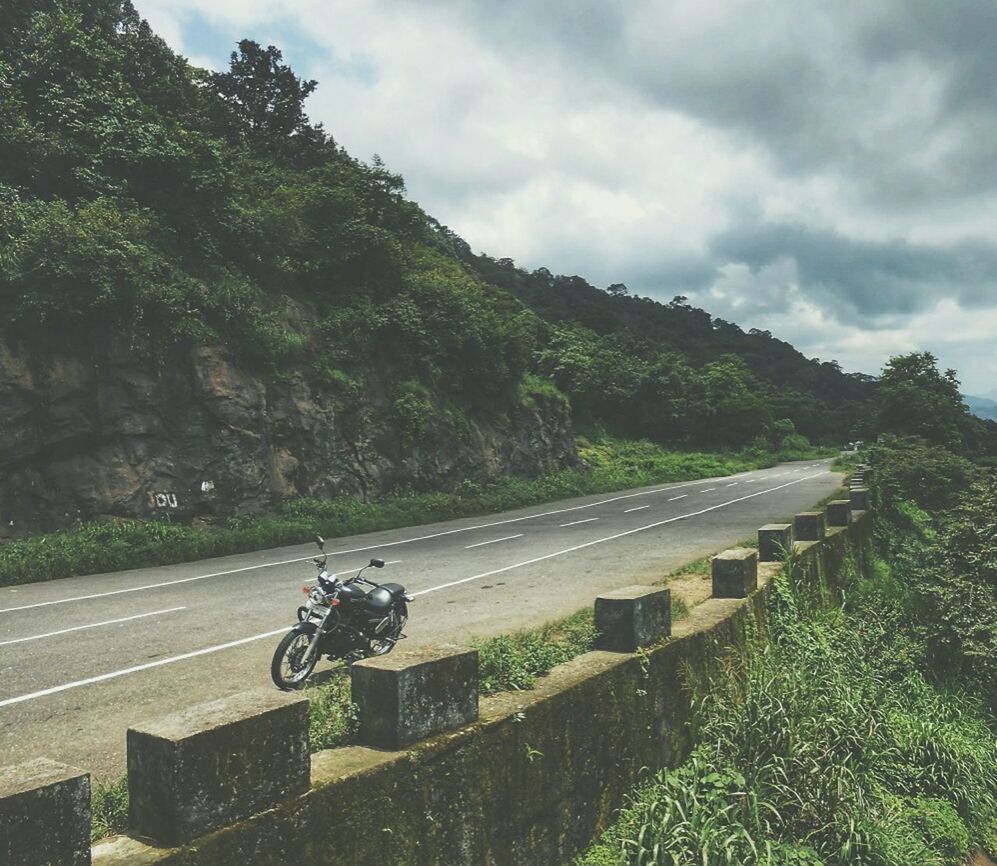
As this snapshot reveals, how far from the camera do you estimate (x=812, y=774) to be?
19.6 feet

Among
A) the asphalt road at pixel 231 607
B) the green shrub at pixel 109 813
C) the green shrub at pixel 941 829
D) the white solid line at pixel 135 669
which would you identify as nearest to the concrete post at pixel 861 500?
the asphalt road at pixel 231 607

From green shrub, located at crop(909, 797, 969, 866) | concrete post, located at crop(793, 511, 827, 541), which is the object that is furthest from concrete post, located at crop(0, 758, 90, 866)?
concrete post, located at crop(793, 511, 827, 541)

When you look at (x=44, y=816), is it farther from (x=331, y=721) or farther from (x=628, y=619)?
(x=628, y=619)

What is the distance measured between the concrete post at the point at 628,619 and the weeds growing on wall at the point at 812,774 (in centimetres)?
97

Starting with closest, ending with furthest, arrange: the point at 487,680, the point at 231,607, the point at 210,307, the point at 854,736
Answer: the point at 487,680 → the point at 854,736 → the point at 231,607 → the point at 210,307

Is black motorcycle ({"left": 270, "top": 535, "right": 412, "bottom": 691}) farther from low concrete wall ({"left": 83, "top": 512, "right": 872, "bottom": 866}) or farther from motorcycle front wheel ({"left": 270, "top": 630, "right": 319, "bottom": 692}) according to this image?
low concrete wall ({"left": 83, "top": 512, "right": 872, "bottom": 866})

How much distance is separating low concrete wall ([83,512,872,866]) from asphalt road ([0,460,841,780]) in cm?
220

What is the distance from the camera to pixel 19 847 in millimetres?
2242

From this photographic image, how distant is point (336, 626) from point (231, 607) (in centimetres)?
380

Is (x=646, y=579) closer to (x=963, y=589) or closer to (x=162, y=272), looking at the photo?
(x=963, y=589)

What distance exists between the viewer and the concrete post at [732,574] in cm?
757

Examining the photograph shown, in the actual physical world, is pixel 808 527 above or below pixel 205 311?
below

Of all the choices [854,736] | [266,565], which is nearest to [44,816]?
[854,736]

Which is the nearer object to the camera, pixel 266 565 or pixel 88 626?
pixel 88 626
